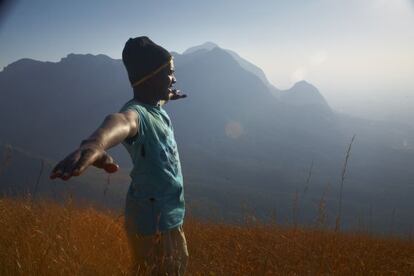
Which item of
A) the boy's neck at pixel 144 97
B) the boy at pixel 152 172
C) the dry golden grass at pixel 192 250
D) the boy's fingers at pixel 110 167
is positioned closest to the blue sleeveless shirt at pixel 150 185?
the boy at pixel 152 172

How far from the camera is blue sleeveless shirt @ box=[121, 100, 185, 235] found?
2.31 metres

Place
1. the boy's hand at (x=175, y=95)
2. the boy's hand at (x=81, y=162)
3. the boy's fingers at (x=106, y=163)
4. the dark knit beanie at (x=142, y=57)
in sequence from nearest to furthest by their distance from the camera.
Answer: the boy's hand at (x=81, y=162) < the boy's fingers at (x=106, y=163) < the dark knit beanie at (x=142, y=57) < the boy's hand at (x=175, y=95)

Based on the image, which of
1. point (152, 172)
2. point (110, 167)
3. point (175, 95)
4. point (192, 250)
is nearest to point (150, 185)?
point (152, 172)

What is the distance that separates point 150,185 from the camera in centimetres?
235

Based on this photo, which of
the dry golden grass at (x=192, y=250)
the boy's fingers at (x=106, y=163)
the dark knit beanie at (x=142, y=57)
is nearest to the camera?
the boy's fingers at (x=106, y=163)

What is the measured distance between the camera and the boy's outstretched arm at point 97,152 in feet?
3.39

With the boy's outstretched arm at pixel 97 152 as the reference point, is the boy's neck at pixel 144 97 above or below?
above

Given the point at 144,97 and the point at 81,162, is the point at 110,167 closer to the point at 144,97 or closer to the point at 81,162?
the point at 81,162

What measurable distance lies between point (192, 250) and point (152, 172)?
9.00ft

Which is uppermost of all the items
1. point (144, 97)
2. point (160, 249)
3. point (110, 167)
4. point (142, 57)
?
point (142, 57)

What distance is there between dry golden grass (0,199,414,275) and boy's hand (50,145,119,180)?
122 centimetres

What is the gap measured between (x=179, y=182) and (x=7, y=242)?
5.28ft

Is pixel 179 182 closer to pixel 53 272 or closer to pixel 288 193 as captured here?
pixel 53 272

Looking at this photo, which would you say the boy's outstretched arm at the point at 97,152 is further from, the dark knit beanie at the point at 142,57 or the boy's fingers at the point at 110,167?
the dark knit beanie at the point at 142,57
